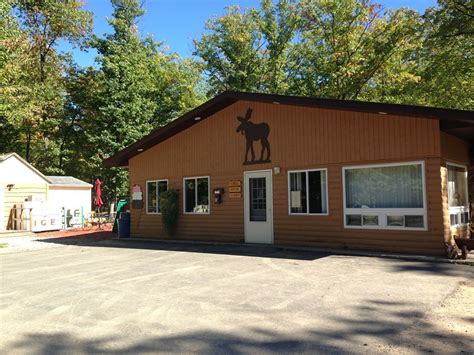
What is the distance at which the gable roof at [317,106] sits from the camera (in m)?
9.03

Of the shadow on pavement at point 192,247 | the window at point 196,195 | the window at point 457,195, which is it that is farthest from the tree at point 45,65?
the window at point 457,195

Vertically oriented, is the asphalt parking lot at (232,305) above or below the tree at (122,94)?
below

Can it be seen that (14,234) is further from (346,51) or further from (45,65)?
(346,51)

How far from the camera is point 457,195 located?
36.3 ft

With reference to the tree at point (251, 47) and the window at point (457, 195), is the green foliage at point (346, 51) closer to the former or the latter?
the tree at point (251, 47)

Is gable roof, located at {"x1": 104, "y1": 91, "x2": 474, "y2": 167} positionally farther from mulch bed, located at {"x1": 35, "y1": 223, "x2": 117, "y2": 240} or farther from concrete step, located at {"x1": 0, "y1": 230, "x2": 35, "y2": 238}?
concrete step, located at {"x1": 0, "y1": 230, "x2": 35, "y2": 238}

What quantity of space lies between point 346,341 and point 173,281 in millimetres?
4045

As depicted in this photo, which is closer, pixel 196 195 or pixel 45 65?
pixel 196 195

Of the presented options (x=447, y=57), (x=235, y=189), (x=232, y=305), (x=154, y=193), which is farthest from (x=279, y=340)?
(x=447, y=57)

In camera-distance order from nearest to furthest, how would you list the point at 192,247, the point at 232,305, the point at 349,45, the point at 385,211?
1. the point at 232,305
2. the point at 385,211
3. the point at 192,247
4. the point at 349,45

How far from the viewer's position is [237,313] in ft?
18.3

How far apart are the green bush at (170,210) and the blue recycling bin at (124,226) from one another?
2.72m

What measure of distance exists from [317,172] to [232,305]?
661 cm

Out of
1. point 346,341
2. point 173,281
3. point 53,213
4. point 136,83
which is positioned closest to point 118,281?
point 173,281
